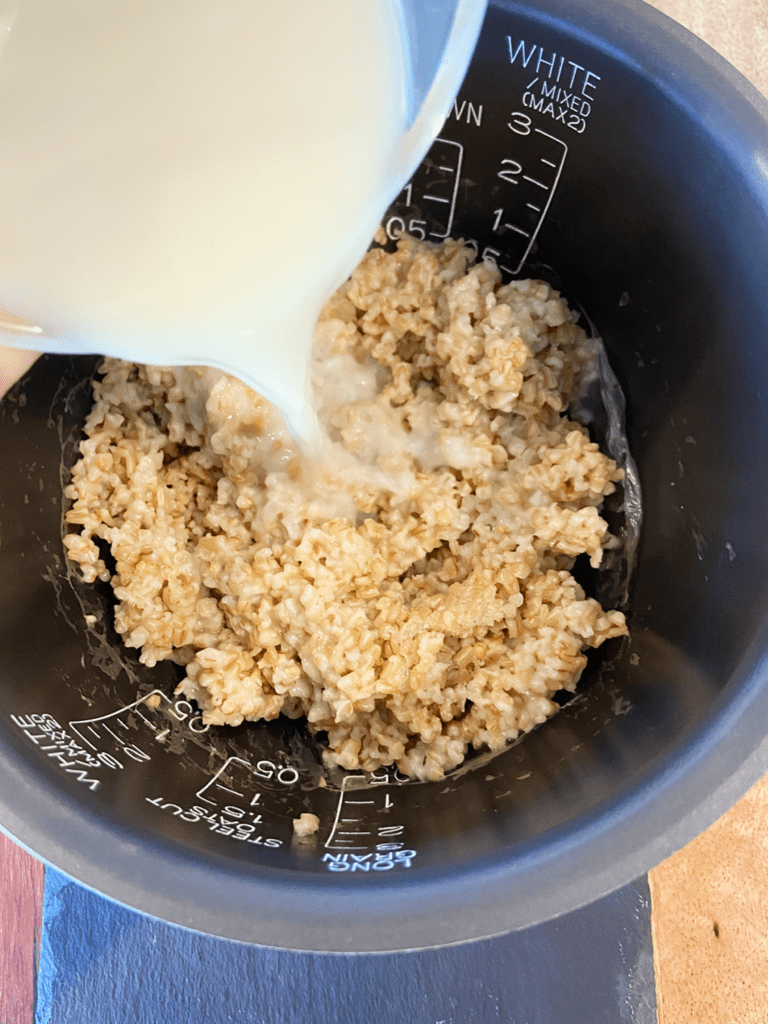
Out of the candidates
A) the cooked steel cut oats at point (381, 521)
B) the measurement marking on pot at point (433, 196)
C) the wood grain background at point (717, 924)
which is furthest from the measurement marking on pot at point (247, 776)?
the measurement marking on pot at point (433, 196)

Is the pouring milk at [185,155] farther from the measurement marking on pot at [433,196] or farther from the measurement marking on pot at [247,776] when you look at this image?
the measurement marking on pot at [247,776]

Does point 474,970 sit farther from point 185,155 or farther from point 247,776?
point 185,155

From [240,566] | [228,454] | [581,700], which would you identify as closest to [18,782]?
[240,566]

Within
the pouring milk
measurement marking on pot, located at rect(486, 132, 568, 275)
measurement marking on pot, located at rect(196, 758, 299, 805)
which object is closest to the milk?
the pouring milk

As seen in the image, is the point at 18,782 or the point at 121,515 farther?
the point at 121,515

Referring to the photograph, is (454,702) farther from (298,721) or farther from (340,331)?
(340,331)

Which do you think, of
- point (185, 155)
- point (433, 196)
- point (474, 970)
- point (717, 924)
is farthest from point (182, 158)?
point (717, 924)

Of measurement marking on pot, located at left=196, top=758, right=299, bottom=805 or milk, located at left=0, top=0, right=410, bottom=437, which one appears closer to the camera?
milk, located at left=0, top=0, right=410, bottom=437

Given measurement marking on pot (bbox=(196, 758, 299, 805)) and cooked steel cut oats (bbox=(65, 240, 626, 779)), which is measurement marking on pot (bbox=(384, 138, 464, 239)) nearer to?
cooked steel cut oats (bbox=(65, 240, 626, 779))
